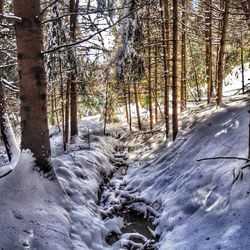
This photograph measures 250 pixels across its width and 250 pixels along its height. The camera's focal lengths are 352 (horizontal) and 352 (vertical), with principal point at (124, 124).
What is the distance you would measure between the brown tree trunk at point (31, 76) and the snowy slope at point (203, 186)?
3.00 meters

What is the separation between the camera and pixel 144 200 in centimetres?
862

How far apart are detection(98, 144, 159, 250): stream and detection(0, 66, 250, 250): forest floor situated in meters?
0.02

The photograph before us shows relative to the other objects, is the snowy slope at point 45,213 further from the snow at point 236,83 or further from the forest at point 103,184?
the snow at point 236,83

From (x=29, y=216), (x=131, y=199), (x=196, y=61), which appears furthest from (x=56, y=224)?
(x=196, y=61)

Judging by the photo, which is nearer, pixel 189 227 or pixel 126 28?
pixel 189 227

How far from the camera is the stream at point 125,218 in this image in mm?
6731

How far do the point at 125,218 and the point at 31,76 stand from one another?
152 inches

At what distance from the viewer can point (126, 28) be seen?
1102 cm

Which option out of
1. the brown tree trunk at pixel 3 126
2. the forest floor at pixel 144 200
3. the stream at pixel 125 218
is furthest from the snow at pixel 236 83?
the brown tree trunk at pixel 3 126

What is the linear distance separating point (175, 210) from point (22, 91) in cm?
384

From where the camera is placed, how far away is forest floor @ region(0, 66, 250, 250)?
563 cm

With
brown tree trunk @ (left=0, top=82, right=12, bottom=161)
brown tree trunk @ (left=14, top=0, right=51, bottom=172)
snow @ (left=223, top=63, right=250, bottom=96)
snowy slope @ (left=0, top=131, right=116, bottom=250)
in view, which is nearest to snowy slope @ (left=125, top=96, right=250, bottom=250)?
snowy slope @ (left=0, top=131, right=116, bottom=250)

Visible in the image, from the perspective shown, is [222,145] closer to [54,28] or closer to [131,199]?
[131,199]

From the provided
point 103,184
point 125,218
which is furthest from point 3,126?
point 125,218
